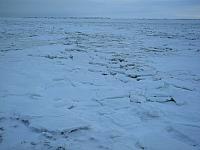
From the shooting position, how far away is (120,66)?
17.7 ft

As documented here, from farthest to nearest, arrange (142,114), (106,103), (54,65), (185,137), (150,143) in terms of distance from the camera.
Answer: (54,65) < (106,103) < (142,114) < (185,137) < (150,143)

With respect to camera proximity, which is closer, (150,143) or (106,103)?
(150,143)

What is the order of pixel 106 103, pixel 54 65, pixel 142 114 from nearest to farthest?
pixel 142 114 → pixel 106 103 → pixel 54 65

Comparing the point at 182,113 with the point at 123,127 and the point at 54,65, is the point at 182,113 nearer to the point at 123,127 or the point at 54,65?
the point at 123,127

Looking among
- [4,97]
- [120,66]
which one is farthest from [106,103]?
[120,66]

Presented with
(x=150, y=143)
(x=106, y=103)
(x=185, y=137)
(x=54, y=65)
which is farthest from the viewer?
(x=54, y=65)

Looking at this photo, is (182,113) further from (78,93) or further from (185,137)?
(78,93)

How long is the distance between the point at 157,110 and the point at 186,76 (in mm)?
2046

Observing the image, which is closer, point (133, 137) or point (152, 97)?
point (133, 137)

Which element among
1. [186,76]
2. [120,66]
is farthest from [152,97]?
[120,66]

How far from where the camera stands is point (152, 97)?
3508 millimetres

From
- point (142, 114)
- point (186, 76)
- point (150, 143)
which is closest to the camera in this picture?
point (150, 143)

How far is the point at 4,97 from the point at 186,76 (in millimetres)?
3535

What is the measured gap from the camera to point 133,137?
7.77 ft
